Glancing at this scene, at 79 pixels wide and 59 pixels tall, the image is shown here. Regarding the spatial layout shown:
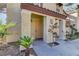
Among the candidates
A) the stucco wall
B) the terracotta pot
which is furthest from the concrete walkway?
the stucco wall

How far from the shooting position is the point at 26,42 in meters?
5.33

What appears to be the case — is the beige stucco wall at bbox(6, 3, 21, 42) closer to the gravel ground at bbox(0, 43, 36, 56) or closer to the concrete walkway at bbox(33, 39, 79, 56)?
the gravel ground at bbox(0, 43, 36, 56)

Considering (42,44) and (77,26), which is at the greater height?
(77,26)

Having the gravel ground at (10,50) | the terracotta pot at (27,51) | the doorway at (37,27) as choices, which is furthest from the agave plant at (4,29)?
the terracotta pot at (27,51)

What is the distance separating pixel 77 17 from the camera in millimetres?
5621

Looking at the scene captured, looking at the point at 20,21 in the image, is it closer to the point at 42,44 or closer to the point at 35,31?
the point at 35,31

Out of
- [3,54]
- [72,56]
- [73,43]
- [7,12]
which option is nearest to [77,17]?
[73,43]

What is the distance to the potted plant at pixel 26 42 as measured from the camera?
5.34 meters

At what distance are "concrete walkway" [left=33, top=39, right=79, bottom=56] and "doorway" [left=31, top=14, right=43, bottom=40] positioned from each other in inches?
7.1

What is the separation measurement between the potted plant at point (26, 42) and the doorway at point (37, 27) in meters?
0.18

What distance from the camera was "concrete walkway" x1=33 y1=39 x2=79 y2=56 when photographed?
546 cm

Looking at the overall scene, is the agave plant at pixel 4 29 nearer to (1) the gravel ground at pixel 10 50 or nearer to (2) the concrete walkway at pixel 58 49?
(1) the gravel ground at pixel 10 50

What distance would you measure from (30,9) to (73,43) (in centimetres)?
157

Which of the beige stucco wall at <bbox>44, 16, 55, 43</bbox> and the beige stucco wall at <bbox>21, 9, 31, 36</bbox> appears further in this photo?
the beige stucco wall at <bbox>44, 16, 55, 43</bbox>
